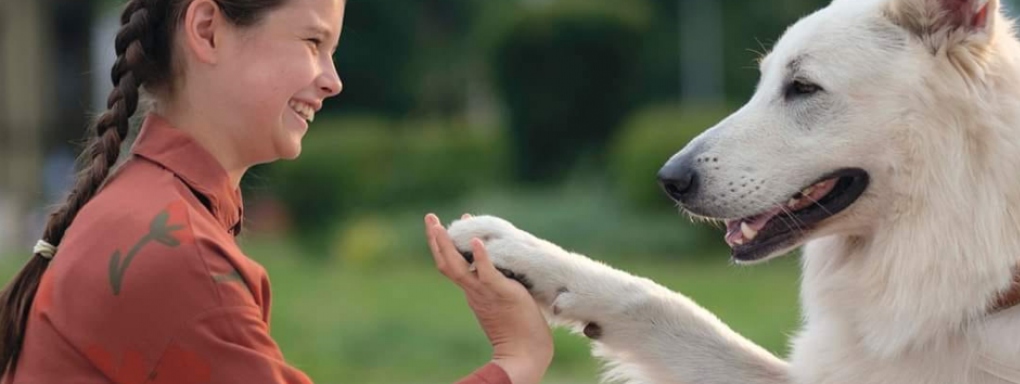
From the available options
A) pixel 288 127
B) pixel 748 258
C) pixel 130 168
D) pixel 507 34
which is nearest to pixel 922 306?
pixel 748 258

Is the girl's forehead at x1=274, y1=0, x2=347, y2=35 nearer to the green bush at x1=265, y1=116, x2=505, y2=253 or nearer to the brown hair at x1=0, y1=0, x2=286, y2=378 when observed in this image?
the brown hair at x1=0, y1=0, x2=286, y2=378

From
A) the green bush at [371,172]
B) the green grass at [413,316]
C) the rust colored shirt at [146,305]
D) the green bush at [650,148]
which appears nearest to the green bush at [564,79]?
the green bush at [371,172]

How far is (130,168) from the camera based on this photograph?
8.48ft

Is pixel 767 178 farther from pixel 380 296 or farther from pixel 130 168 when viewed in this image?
pixel 380 296

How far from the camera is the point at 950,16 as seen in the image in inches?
134

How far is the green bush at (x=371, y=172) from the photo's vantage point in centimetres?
1755

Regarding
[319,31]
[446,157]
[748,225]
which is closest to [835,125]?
[748,225]

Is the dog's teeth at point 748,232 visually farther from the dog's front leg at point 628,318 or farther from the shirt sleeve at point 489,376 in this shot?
the shirt sleeve at point 489,376

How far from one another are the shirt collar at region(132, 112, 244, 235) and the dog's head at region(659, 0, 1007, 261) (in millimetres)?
1354

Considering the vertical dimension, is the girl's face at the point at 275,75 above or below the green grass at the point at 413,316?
above

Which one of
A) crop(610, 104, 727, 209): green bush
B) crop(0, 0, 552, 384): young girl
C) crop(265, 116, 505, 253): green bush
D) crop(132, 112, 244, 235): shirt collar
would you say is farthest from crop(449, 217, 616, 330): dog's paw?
crop(265, 116, 505, 253): green bush

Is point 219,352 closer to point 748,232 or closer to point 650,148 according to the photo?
point 748,232

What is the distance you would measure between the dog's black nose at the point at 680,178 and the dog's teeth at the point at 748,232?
0.53 ft

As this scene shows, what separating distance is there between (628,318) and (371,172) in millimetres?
14672
